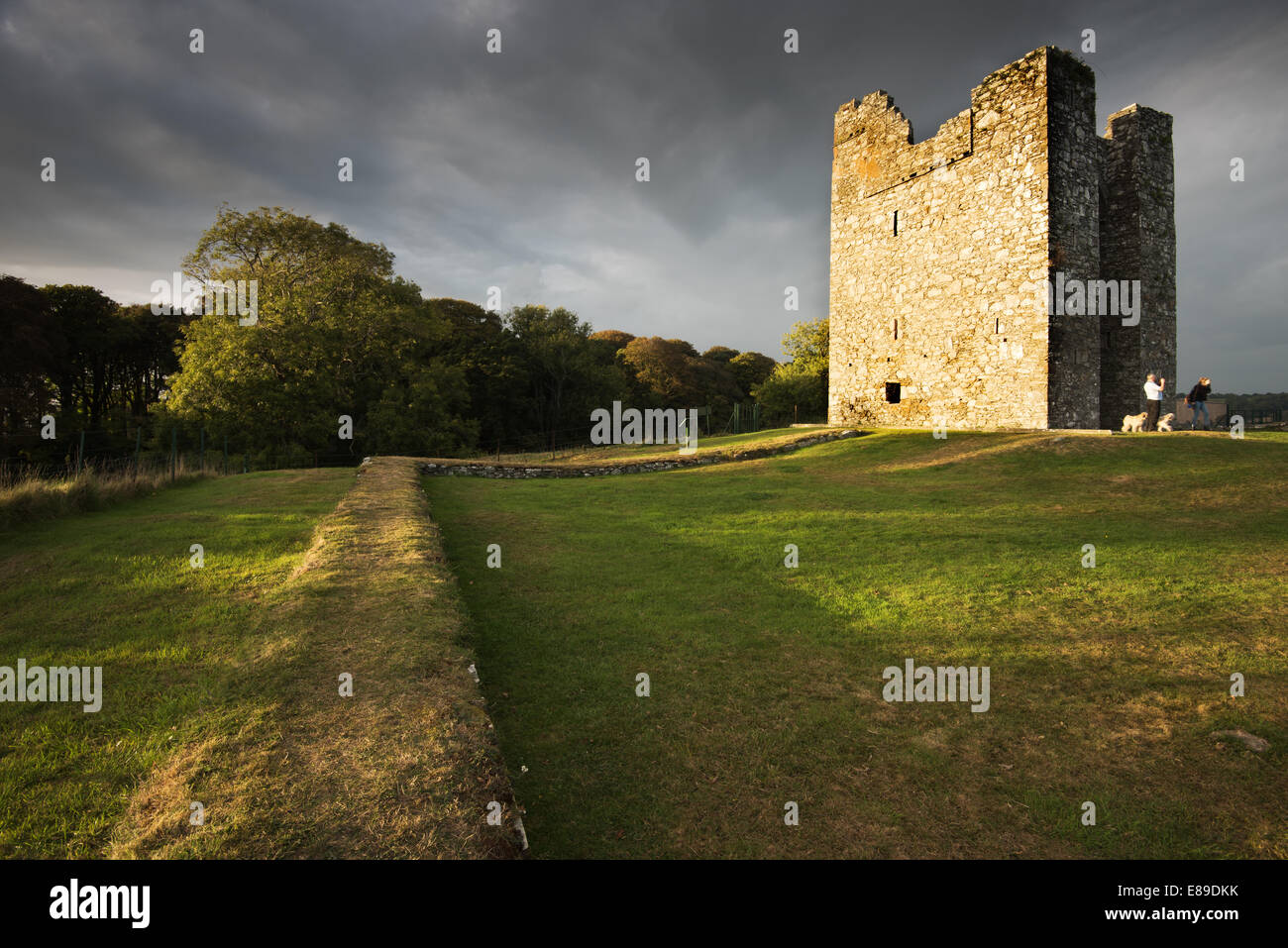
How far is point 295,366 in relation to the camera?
26688mm

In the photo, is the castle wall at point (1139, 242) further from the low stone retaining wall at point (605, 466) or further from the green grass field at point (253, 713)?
the green grass field at point (253, 713)

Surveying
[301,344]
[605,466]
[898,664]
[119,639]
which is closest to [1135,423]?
[605,466]

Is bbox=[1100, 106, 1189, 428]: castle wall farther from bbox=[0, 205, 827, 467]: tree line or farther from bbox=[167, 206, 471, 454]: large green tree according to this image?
bbox=[167, 206, 471, 454]: large green tree

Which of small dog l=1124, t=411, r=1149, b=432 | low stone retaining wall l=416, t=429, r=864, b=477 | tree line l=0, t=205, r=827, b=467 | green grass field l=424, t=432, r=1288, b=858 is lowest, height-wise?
green grass field l=424, t=432, r=1288, b=858

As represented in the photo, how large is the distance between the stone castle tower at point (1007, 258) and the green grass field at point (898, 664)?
20.8ft

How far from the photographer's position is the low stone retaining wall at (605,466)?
1727 cm

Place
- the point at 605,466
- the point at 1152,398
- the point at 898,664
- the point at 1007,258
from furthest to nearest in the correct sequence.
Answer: the point at 605,466, the point at 1007,258, the point at 1152,398, the point at 898,664

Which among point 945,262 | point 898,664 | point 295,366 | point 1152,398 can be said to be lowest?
point 898,664

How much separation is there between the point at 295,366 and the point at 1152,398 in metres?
30.9

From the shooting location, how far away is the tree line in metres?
25.2

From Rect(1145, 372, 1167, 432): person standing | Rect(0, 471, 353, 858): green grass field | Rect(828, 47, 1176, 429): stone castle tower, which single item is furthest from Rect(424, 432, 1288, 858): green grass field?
Rect(828, 47, 1176, 429): stone castle tower

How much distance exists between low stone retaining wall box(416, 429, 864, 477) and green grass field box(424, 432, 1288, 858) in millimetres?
6989

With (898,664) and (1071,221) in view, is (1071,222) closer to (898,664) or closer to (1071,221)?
(1071,221)
